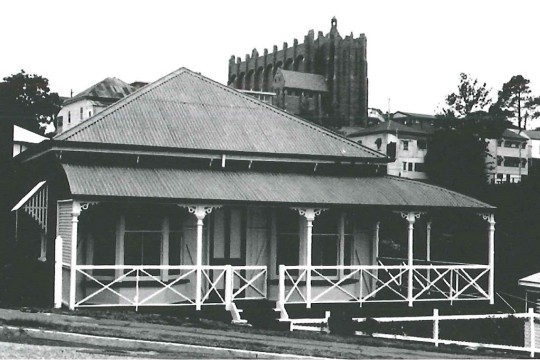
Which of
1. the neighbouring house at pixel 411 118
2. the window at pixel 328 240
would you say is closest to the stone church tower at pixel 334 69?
the neighbouring house at pixel 411 118

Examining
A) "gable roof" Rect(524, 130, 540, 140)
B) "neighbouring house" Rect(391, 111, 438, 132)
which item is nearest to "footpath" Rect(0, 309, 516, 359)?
"neighbouring house" Rect(391, 111, 438, 132)

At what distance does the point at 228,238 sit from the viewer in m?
20.0

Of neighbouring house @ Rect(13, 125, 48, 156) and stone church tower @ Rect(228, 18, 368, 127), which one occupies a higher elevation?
stone church tower @ Rect(228, 18, 368, 127)

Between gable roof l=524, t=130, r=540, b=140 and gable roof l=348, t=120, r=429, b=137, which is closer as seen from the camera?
gable roof l=348, t=120, r=429, b=137

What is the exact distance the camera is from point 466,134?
6856 cm

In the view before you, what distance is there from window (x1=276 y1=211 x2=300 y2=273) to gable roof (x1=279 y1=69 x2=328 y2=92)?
329 ft

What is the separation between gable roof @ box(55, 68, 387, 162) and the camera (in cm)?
1973

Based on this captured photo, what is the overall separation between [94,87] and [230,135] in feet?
164

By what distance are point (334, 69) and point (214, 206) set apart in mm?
106908

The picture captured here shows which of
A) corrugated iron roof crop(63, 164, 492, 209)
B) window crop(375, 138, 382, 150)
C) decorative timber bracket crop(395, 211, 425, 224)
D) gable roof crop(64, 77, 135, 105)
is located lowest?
decorative timber bracket crop(395, 211, 425, 224)

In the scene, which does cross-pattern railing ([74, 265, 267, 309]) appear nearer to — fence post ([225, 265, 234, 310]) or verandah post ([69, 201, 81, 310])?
fence post ([225, 265, 234, 310])

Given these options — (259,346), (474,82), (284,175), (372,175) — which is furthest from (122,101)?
(474,82)

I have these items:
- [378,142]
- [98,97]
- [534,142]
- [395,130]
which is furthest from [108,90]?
[534,142]

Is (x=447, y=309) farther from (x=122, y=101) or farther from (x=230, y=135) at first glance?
(x=122, y=101)
